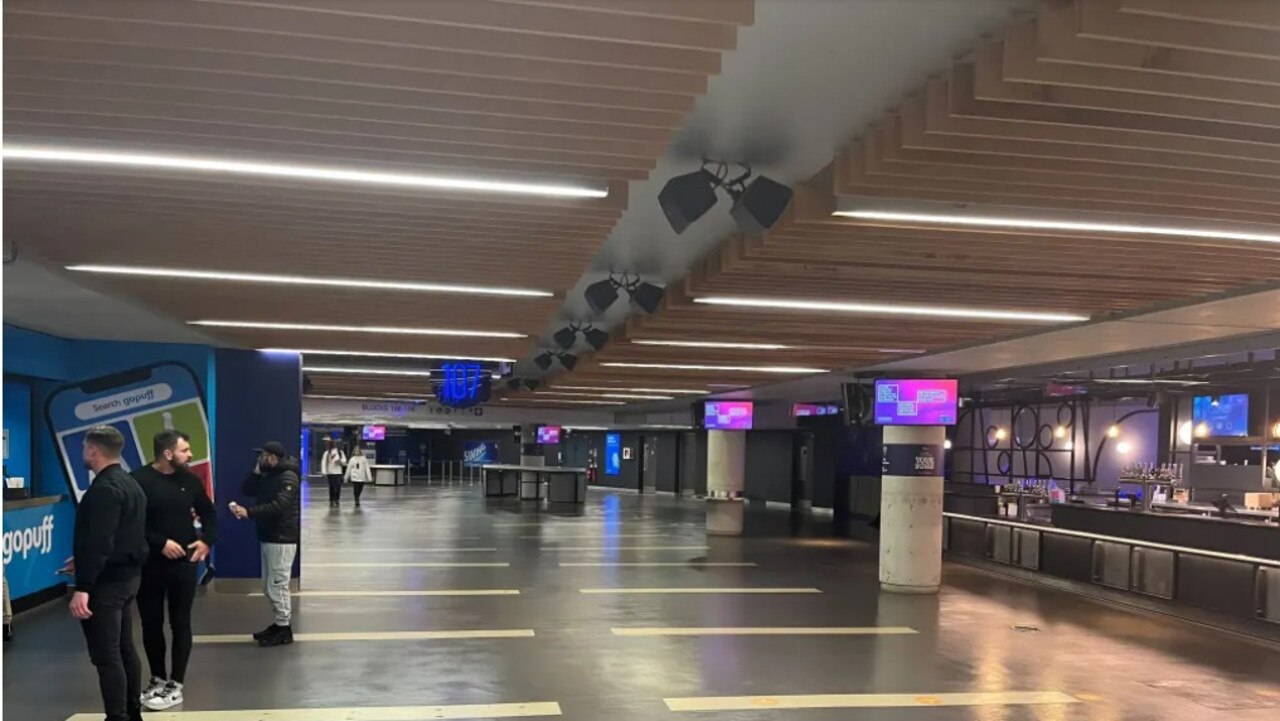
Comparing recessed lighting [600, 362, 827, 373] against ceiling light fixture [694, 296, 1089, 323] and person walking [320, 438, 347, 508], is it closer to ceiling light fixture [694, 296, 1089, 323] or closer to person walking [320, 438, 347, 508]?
ceiling light fixture [694, 296, 1089, 323]

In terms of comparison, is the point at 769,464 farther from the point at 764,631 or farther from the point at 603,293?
the point at 603,293

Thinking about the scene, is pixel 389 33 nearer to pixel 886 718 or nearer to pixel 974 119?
pixel 974 119

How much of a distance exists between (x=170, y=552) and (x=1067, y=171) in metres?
5.57

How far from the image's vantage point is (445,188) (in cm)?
435

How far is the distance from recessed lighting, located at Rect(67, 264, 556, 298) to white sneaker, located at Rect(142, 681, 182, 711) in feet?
9.08

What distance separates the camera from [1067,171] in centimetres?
397

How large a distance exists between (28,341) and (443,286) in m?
5.67

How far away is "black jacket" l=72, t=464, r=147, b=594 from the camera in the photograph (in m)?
5.21

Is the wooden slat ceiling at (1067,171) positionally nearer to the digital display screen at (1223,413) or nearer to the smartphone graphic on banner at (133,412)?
the smartphone graphic on banner at (133,412)

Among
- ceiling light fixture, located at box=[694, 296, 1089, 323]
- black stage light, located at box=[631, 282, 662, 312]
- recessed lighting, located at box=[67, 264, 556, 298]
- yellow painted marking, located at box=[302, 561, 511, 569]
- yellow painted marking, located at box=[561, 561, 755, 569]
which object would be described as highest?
black stage light, located at box=[631, 282, 662, 312]

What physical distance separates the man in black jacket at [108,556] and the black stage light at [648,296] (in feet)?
14.9

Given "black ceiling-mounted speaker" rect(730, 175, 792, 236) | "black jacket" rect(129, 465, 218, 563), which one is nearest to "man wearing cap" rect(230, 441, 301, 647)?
"black jacket" rect(129, 465, 218, 563)

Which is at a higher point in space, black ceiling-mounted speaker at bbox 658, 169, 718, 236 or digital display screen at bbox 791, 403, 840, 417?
black ceiling-mounted speaker at bbox 658, 169, 718, 236

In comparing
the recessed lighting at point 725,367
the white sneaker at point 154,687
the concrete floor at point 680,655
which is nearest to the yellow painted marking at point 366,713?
the concrete floor at point 680,655
